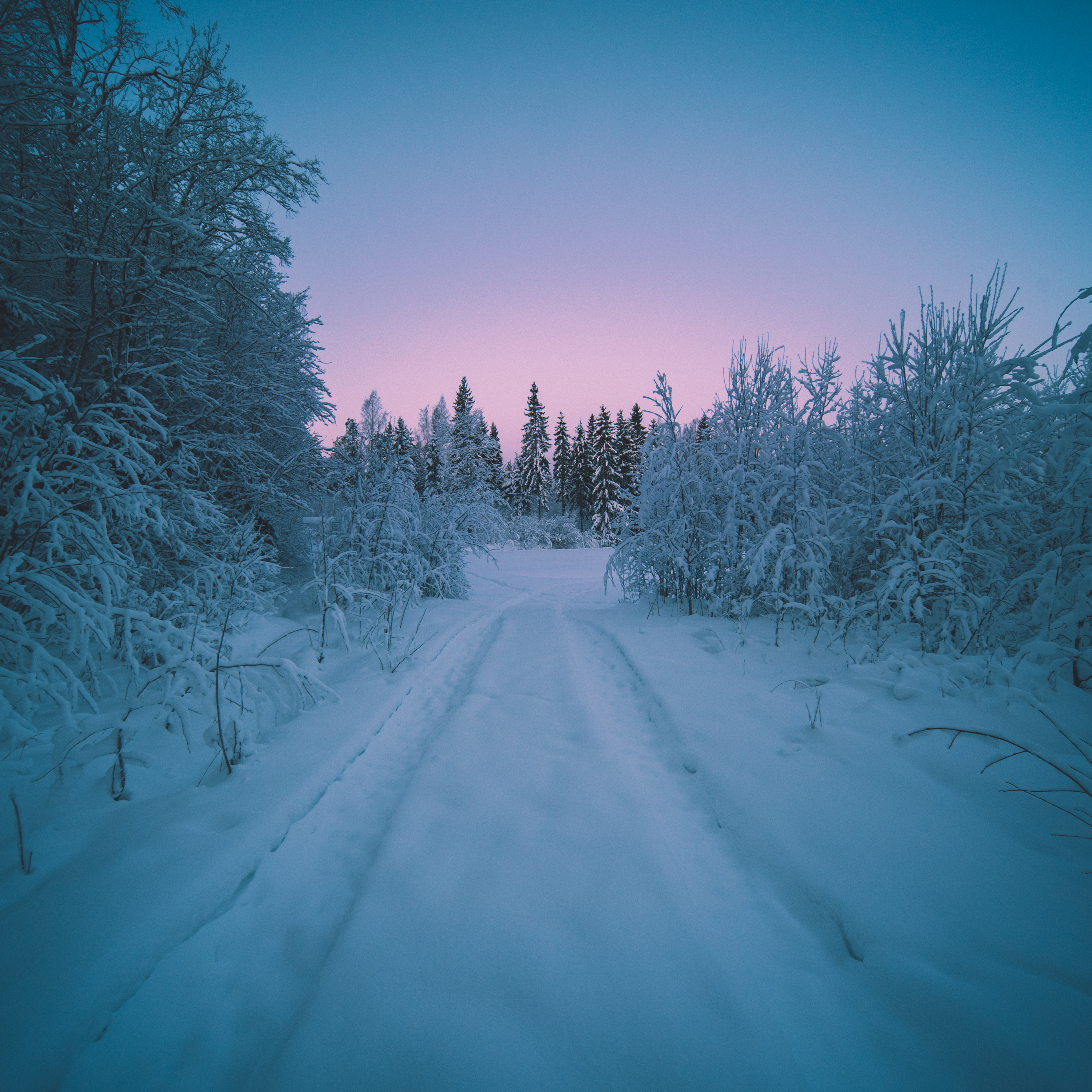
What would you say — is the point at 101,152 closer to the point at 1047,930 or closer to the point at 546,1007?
the point at 546,1007

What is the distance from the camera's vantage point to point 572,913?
5.67ft

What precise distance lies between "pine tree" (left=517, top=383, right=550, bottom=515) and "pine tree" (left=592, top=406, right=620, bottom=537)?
484cm

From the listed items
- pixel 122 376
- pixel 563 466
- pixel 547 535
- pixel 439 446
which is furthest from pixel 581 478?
pixel 122 376

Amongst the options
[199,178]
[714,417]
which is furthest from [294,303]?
[714,417]

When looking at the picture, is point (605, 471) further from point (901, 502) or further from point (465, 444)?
point (901, 502)

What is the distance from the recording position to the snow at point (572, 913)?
4.19ft

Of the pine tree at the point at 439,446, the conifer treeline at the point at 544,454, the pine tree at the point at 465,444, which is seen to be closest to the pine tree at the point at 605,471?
the conifer treeline at the point at 544,454

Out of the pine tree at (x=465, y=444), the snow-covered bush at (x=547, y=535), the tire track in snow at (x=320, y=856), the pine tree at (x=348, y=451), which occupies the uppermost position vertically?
the pine tree at (x=465, y=444)

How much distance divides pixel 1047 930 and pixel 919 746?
1.18 m

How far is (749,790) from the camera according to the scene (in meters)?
2.45

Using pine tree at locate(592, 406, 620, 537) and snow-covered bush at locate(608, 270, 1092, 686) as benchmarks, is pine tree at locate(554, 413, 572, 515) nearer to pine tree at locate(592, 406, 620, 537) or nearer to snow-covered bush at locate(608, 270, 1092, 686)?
pine tree at locate(592, 406, 620, 537)

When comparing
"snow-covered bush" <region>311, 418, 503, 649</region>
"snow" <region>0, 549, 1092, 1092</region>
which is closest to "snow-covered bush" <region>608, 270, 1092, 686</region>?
"snow" <region>0, 549, 1092, 1092</region>

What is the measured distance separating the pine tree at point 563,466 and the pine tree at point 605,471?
4919 mm

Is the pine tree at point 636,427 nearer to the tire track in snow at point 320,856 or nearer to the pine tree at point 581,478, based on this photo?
the pine tree at point 581,478
